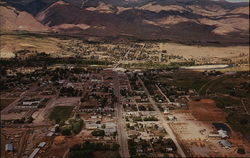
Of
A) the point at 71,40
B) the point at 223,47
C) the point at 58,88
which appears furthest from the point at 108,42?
the point at 58,88

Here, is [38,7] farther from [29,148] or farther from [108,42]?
[29,148]

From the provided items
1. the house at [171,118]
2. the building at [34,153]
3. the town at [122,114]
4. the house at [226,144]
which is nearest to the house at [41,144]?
the town at [122,114]

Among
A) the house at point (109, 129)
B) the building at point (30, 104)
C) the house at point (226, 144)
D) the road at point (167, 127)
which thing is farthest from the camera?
the building at point (30, 104)

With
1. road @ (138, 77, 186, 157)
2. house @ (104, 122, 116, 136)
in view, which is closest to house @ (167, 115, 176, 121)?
road @ (138, 77, 186, 157)

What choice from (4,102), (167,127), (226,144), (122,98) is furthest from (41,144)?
(226,144)

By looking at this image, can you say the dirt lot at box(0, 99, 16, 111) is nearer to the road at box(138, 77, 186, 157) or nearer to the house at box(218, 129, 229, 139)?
the road at box(138, 77, 186, 157)

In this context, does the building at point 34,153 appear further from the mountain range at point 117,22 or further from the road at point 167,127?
the mountain range at point 117,22
